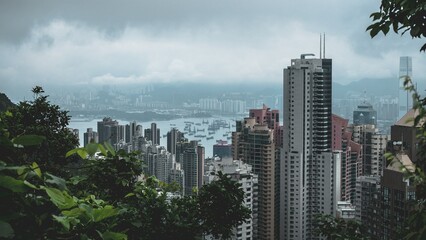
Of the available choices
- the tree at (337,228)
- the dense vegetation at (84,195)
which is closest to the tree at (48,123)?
the dense vegetation at (84,195)

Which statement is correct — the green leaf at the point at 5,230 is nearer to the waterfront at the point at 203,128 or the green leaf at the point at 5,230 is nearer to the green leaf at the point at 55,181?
the green leaf at the point at 55,181

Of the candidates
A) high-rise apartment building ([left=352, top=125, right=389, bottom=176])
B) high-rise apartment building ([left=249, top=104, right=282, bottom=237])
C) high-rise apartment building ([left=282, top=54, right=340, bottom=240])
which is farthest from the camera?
high-rise apartment building ([left=352, top=125, right=389, bottom=176])

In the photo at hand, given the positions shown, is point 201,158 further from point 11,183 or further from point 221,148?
point 11,183

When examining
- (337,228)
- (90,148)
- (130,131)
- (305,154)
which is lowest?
(305,154)

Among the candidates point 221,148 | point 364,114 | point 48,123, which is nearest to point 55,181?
point 48,123

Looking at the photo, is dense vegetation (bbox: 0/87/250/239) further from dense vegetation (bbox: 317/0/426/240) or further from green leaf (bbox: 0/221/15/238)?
dense vegetation (bbox: 317/0/426/240)

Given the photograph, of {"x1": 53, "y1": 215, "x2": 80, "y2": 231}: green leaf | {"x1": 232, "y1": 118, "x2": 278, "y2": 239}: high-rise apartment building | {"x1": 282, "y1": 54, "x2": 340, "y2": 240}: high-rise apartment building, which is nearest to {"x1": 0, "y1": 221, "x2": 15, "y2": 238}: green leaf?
{"x1": 53, "y1": 215, "x2": 80, "y2": 231}: green leaf

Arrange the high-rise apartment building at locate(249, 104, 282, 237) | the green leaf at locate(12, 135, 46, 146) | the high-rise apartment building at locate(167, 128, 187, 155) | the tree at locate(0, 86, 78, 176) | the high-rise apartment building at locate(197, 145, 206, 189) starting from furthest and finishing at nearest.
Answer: the high-rise apartment building at locate(167, 128, 187, 155), the high-rise apartment building at locate(197, 145, 206, 189), the high-rise apartment building at locate(249, 104, 282, 237), the tree at locate(0, 86, 78, 176), the green leaf at locate(12, 135, 46, 146)
